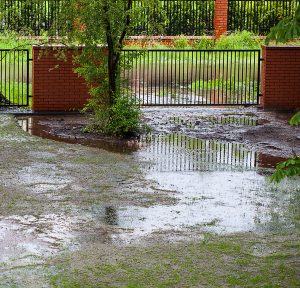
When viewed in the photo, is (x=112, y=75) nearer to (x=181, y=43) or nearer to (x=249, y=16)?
(x=181, y=43)

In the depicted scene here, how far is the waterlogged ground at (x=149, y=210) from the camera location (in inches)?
387

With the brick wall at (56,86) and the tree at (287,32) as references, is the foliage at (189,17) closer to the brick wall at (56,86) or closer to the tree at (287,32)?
the brick wall at (56,86)

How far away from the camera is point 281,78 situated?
21.6m

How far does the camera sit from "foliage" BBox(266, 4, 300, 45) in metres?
8.66

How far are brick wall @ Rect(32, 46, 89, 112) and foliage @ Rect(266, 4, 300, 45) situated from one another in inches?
457

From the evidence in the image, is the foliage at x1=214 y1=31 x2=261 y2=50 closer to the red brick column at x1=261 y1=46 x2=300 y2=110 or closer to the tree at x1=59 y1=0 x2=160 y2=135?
the red brick column at x1=261 y1=46 x2=300 y2=110

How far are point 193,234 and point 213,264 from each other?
1.15 meters

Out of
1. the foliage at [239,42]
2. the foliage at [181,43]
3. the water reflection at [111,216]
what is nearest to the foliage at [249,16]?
the foliage at [239,42]

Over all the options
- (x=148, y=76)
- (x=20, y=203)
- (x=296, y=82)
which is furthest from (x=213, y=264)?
(x=148, y=76)

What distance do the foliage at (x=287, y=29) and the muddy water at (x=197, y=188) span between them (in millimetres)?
3233

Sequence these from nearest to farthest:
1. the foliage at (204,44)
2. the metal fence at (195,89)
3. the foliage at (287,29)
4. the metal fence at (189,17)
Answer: the foliage at (287,29) → the metal fence at (195,89) → the foliage at (204,44) → the metal fence at (189,17)

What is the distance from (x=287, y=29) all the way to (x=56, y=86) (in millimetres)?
12033

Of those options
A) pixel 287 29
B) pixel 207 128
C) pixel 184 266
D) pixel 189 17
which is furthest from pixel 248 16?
pixel 287 29

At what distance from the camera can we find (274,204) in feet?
41.5
